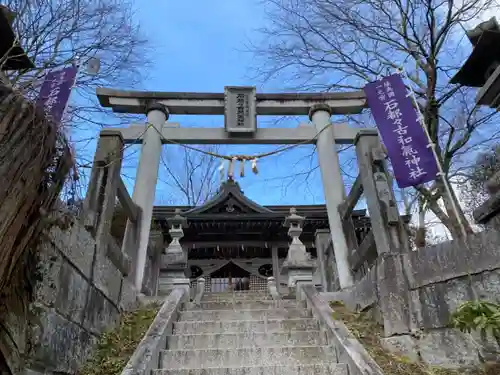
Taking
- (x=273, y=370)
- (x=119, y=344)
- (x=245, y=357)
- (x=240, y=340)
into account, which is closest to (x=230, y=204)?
(x=240, y=340)

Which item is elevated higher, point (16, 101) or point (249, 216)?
point (249, 216)

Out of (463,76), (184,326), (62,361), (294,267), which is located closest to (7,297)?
(62,361)

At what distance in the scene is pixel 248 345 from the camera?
4.80m

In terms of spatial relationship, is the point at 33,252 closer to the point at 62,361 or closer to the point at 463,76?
the point at 62,361

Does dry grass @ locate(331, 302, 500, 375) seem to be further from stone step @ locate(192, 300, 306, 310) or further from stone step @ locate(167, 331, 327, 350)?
stone step @ locate(192, 300, 306, 310)

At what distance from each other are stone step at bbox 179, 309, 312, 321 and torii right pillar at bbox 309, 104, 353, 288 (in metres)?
1.74

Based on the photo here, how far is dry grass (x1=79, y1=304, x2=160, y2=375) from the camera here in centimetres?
401

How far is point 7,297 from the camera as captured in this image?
2.65 metres

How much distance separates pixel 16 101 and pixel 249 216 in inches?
471

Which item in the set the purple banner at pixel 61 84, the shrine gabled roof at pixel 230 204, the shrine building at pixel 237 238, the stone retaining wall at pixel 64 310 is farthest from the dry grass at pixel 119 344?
the shrine gabled roof at pixel 230 204

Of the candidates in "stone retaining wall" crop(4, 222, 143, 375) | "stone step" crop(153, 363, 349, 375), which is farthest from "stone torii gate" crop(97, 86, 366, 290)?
"stone step" crop(153, 363, 349, 375)

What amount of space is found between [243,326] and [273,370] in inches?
53.0

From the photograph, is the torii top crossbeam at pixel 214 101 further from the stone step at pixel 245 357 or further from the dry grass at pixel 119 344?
the stone step at pixel 245 357

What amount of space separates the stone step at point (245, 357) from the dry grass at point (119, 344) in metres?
0.48
